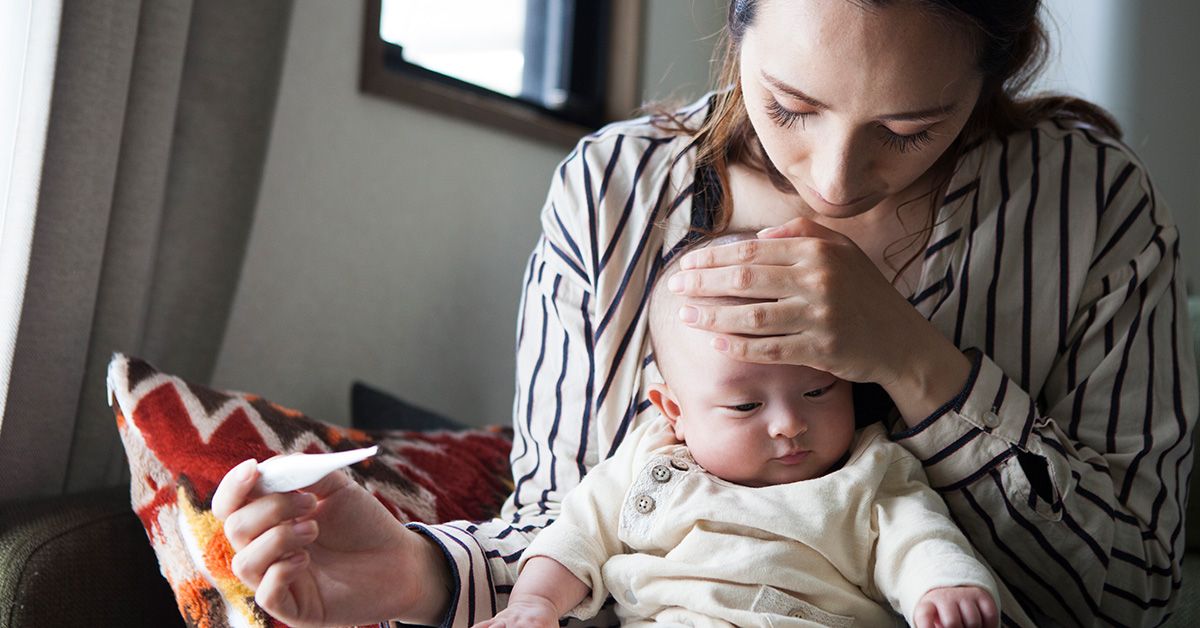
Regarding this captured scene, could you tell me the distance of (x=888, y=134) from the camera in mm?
1036

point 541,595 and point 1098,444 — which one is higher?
point 1098,444

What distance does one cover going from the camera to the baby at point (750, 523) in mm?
972

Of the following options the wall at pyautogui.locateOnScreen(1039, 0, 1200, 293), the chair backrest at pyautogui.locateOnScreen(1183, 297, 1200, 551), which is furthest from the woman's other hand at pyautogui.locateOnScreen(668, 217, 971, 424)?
the wall at pyautogui.locateOnScreen(1039, 0, 1200, 293)

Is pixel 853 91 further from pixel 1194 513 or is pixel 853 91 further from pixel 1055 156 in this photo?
pixel 1194 513

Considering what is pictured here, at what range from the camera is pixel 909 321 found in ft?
3.45

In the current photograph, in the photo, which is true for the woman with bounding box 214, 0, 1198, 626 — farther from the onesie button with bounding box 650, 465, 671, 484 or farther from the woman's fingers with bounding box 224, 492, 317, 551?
the onesie button with bounding box 650, 465, 671, 484

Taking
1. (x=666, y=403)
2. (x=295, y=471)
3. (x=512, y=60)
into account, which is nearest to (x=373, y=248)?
(x=512, y=60)

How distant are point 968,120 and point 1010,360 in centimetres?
29

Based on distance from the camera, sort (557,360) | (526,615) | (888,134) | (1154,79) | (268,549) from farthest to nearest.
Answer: (1154,79) → (557,360) → (888,134) → (526,615) → (268,549)

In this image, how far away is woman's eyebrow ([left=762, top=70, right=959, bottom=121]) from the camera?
1.00 meters

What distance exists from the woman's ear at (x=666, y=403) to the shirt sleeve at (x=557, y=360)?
0.09 meters

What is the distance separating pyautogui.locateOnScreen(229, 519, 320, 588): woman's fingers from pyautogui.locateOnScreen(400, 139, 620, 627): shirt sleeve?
14.9 inches

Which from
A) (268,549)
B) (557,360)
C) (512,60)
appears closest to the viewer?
(268,549)

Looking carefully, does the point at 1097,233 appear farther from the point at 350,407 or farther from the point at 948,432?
the point at 350,407
